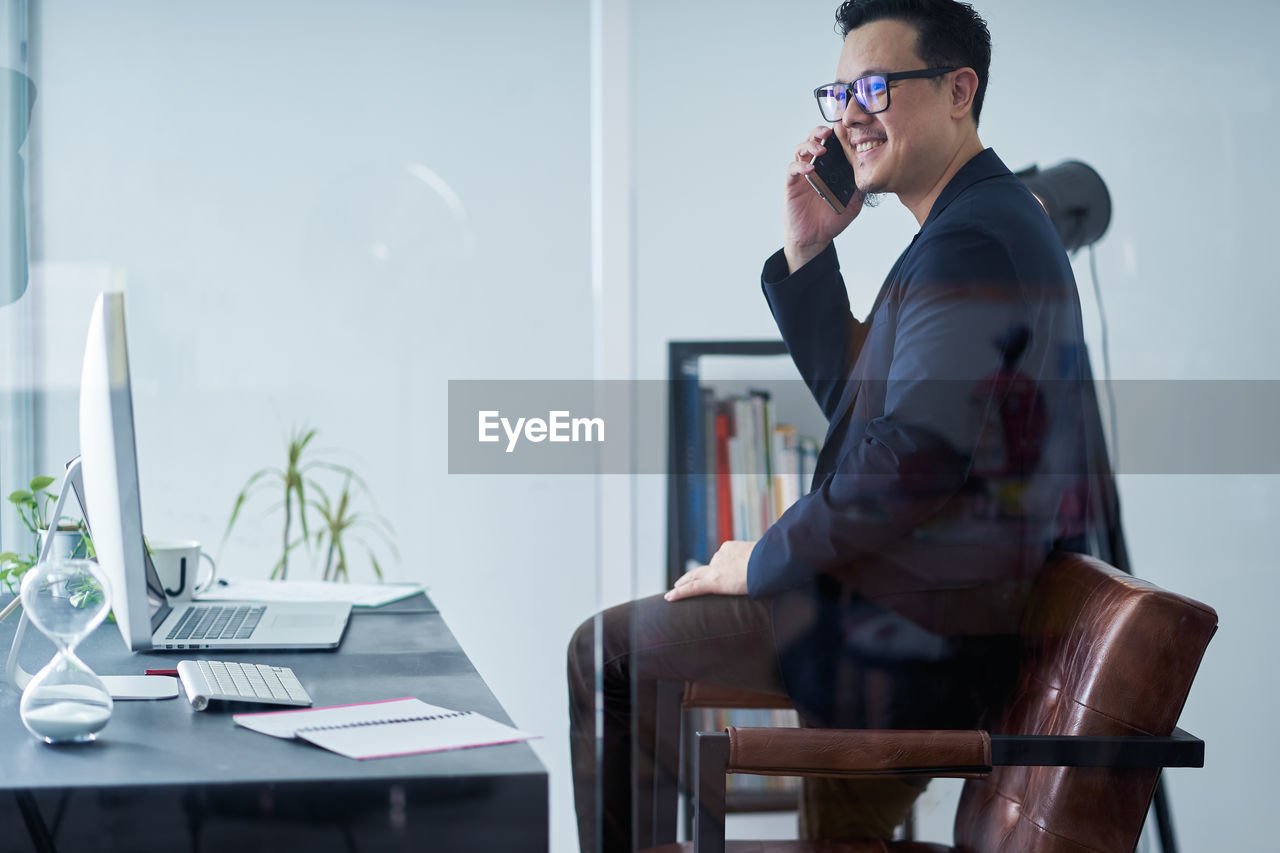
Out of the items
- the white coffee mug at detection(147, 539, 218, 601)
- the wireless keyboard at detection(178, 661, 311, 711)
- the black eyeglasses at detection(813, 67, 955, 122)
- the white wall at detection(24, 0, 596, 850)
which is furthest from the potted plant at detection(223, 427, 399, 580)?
the black eyeglasses at detection(813, 67, 955, 122)

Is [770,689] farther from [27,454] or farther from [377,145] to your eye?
[27,454]

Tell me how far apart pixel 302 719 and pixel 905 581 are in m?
0.91

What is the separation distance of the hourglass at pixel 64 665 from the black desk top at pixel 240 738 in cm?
2

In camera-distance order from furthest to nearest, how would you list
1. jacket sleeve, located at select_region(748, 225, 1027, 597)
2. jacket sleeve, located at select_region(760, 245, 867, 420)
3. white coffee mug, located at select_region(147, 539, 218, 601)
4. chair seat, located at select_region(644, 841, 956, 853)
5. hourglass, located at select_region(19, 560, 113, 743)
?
white coffee mug, located at select_region(147, 539, 218, 601)
jacket sleeve, located at select_region(760, 245, 867, 420)
jacket sleeve, located at select_region(748, 225, 1027, 597)
chair seat, located at select_region(644, 841, 956, 853)
hourglass, located at select_region(19, 560, 113, 743)

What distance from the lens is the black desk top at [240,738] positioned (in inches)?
35.8

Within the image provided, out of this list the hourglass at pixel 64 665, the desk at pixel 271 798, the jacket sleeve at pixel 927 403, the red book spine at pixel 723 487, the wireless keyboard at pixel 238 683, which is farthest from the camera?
the red book spine at pixel 723 487

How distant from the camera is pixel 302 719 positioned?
3.53 ft

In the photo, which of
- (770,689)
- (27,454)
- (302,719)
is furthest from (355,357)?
(302,719)

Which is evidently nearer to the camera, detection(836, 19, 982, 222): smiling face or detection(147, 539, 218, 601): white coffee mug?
detection(836, 19, 982, 222): smiling face

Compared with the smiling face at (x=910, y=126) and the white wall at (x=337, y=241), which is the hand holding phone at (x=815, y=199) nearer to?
the smiling face at (x=910, y=126)

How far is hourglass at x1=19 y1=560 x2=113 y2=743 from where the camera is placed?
980 mm

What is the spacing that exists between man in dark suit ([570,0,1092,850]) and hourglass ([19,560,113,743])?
0.92m

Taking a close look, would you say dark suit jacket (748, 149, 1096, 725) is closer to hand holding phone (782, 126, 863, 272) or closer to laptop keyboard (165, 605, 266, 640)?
hand holding phone (782, 126, 863, 272)

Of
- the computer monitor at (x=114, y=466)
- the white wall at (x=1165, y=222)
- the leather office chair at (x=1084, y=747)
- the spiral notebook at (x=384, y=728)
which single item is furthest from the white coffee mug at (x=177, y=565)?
the leather office chair at (x=1084, y=747)
